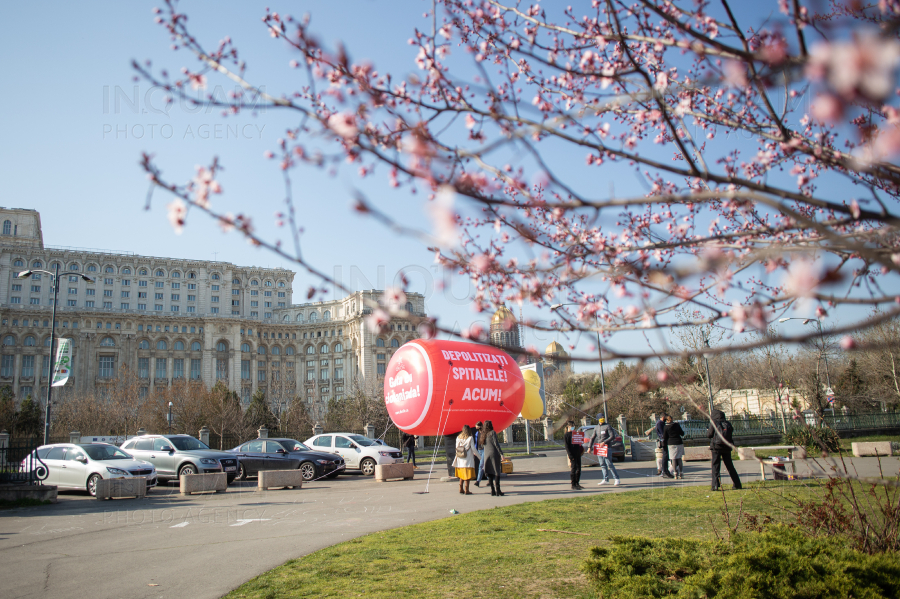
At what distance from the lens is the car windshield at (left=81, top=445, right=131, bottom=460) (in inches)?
690

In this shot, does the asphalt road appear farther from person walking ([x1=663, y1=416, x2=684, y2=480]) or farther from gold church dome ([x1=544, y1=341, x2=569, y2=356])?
gold church dome ([x1=544, y1=341, x2=569, y2=356])

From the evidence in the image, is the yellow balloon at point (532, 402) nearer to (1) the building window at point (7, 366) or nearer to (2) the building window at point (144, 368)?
(2) the building window at point (144, 368)

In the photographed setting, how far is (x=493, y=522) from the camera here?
9.59 metres

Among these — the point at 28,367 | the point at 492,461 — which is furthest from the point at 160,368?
the point at 492,461

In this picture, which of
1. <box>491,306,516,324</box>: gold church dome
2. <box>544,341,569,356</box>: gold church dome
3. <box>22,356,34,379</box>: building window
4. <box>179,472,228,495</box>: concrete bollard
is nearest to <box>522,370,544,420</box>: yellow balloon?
<box>179,472,228,495</box>: concrete bollard

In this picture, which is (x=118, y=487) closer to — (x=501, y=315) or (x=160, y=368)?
(x=501, y=315)

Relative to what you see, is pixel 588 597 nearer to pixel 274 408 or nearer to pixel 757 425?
pixel 757 425

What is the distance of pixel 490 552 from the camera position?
7.30 meters

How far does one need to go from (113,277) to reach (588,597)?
115649mm

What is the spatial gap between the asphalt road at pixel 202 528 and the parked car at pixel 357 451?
145 inches

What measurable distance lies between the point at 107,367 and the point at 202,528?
101176mm

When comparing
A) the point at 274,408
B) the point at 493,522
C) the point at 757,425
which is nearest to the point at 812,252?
the point at 493,522

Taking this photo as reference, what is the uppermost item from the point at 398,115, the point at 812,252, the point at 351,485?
the point at 398,115

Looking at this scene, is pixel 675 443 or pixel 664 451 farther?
pixel 664 451
